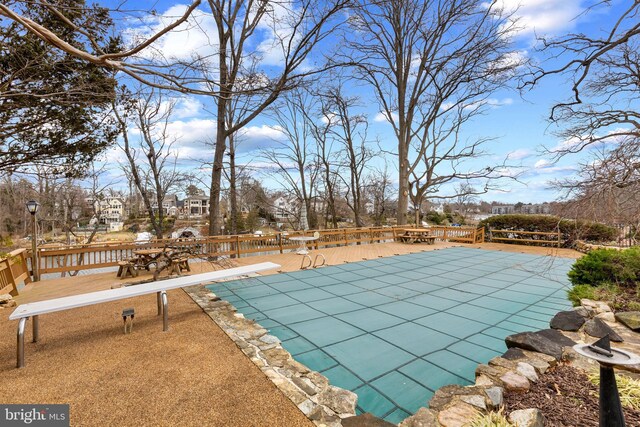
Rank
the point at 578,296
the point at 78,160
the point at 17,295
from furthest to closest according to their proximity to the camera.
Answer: the point at 78,160
the point at 17,295
the point at 578,296

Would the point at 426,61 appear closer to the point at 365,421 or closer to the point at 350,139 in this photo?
the point at 350,139

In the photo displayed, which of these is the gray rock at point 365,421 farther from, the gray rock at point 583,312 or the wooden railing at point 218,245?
the wooden railing at point 218,245

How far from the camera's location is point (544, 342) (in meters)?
3.09

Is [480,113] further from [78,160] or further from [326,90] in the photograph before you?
[78,160]

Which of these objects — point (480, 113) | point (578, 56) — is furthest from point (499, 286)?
point (480, 113)

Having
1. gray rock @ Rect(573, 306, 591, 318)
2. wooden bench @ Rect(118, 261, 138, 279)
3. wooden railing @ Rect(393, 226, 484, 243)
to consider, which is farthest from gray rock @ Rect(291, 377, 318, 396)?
wooden railing @ Rect(393, 226, 484, 243)

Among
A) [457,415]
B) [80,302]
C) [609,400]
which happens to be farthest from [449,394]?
[80,302]

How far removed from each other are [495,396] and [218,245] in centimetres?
831

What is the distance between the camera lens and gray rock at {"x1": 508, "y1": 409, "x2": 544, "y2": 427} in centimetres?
184

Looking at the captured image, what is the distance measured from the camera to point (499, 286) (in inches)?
247

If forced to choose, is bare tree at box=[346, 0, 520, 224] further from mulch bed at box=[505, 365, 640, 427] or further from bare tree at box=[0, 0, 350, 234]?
mulch bed at box=[505, 365, 640, 427]

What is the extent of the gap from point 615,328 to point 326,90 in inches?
664

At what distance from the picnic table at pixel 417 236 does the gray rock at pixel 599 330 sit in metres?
10.0

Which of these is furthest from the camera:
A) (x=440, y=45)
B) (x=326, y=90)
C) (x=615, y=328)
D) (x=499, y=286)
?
(x=326, y=90)
